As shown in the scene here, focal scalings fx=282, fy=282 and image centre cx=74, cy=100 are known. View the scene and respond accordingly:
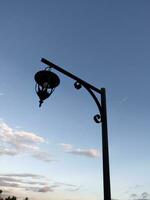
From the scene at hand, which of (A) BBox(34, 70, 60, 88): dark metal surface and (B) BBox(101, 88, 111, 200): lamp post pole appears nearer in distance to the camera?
(B) BBox(101, 88, 111, 200): lamp post pole

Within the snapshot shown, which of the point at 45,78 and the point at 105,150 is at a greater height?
the point at 45,78

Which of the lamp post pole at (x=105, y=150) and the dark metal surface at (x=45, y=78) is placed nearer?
the lamp post pole at (x=105, y=150)

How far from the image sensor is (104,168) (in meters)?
4.91

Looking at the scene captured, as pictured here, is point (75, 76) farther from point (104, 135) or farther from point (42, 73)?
point (104, 135)

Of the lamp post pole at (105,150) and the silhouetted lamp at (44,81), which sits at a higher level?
the silhouetted lamp at (44,81)

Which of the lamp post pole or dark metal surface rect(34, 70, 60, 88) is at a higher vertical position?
dark metal surface rect(34, 70, 60, 88)

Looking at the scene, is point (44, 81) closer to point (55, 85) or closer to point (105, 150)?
point (55, 85)

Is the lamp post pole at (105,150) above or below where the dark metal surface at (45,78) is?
below

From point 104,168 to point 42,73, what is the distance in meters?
2.19

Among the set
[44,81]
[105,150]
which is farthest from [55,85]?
[105,150]

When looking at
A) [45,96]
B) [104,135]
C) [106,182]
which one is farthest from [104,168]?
[45,96]

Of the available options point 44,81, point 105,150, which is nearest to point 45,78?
point 44,81

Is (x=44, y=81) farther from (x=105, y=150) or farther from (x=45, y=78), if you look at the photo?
(x=105, y=150)

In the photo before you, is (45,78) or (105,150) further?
(45,78)
